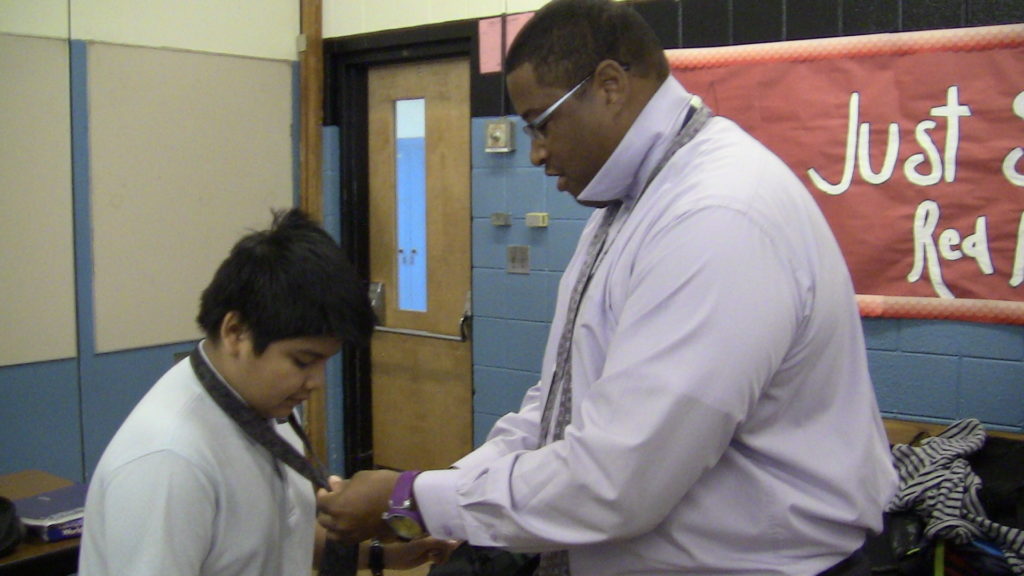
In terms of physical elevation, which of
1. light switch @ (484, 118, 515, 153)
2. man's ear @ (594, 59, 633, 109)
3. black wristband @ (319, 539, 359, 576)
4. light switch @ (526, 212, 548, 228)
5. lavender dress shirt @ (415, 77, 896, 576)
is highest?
light switch @ (484, 118, 515, 153)

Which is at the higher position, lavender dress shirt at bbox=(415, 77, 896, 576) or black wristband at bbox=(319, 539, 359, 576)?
lavender dress shirt at bbox=(415, 77, 896, 576)

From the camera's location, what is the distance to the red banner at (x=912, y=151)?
2.63 meters

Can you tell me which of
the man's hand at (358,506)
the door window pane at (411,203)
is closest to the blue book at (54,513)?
the man's hand at (358,506)

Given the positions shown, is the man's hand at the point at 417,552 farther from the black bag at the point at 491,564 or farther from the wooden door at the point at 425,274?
the wooden door at the point at 425,274

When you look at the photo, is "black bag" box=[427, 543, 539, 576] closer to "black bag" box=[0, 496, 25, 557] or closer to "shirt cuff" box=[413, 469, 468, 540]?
"shirt cuff" box=[413, 469, 468, 540]

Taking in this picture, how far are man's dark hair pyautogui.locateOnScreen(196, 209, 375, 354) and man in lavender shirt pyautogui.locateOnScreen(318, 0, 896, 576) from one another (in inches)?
10.0

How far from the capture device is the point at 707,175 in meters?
1.15

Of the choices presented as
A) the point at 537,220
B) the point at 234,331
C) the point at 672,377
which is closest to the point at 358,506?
the point at 234,331

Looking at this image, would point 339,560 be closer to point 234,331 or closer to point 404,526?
point 404,526

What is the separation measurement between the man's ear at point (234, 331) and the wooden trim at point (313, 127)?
312 centimetres

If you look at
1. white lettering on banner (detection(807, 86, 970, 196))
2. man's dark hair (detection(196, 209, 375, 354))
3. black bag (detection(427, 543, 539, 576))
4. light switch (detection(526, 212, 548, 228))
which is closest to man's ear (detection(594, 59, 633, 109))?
man's dark hair (detection(196, 209, 375, 354))

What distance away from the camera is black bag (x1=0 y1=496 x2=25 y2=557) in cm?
181

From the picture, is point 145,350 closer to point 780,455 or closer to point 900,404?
point 900,404

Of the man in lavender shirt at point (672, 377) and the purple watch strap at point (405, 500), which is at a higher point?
the man in lavender shirt at point (672, 377)
